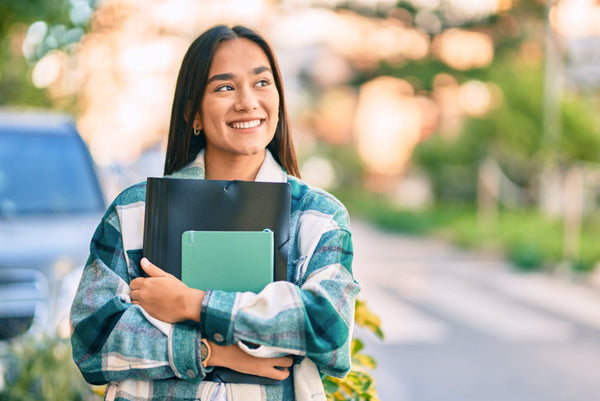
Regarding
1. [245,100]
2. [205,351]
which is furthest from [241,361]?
[245,100]

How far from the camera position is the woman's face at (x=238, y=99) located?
188 cm

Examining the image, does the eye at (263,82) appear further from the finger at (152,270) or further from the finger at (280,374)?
the finger at (280,374)

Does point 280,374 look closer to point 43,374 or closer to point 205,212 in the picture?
point 205,212

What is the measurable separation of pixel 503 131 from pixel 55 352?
1348 cm

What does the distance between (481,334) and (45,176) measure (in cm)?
438

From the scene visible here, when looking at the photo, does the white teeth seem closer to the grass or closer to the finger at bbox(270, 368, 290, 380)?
the finger at bbox(270, 368, 290, 380)

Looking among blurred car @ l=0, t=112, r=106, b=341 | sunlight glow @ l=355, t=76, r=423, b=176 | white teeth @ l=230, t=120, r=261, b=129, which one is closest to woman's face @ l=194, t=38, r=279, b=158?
white teeth @ l=230, t=120, r=261, b=129

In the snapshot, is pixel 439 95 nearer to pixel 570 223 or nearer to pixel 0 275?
pixel 570 223

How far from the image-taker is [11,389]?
352 centimetres

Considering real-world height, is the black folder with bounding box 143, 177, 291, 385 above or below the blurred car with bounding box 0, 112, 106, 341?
above

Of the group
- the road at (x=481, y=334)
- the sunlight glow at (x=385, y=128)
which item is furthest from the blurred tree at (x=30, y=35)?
the sunlight glow at (x=385, y=128)

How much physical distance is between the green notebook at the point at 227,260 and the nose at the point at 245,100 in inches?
12.4

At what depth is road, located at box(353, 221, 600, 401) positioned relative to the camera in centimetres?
579

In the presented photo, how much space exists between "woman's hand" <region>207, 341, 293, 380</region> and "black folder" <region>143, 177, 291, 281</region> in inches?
7.3
